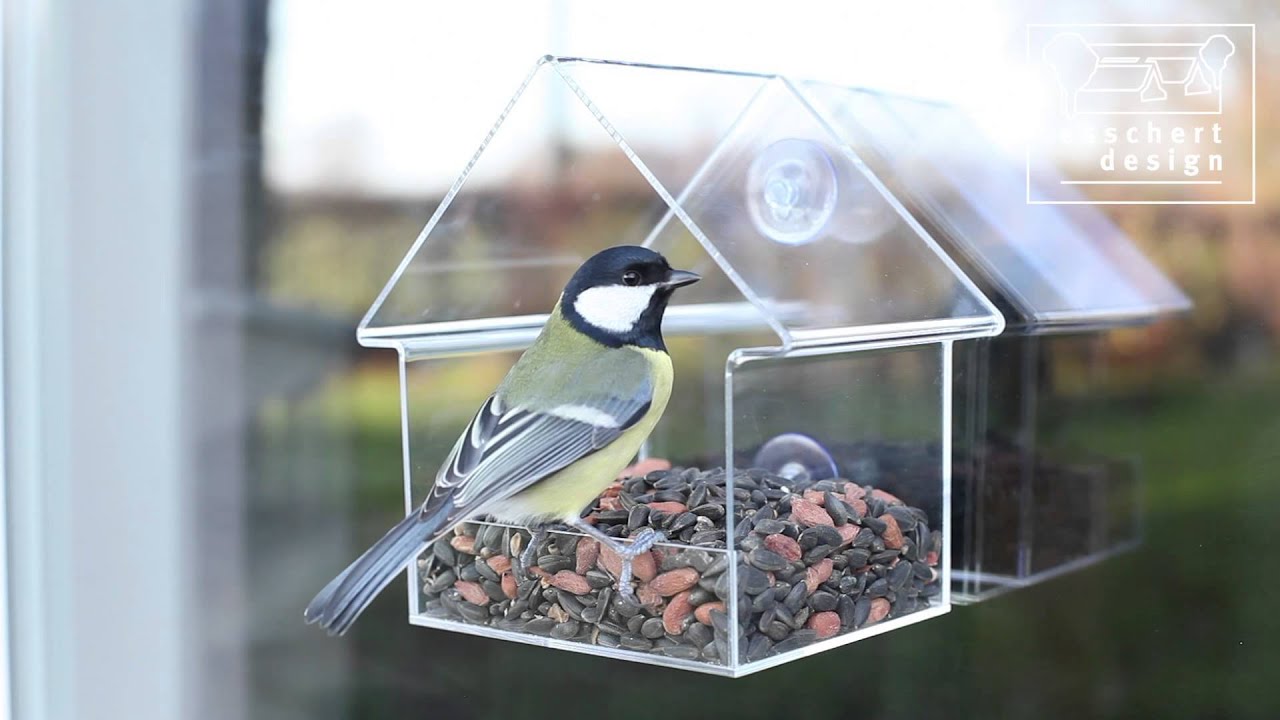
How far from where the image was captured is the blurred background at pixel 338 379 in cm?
153

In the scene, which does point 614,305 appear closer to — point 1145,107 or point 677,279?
point 677,279

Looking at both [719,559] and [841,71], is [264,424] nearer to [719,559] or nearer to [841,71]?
[841,71]

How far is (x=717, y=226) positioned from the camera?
906 millimetres

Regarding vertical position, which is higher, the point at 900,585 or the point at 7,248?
the point at 7,248

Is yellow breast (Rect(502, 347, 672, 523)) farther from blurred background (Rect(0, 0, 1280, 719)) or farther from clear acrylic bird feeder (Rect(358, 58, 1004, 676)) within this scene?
blurred background (Rect(0, 0, 1280, 719))

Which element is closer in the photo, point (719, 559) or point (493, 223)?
point (719, 559)

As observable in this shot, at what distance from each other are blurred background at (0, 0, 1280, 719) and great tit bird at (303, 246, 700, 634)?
44 centimetres

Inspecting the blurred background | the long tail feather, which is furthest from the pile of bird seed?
the blurred background

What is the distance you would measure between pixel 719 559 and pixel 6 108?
1.28 metres

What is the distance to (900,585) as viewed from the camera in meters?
0.93

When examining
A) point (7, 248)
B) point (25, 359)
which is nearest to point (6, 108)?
point (7, 248)

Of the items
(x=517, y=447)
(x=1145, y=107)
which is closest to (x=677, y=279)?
(x=517, y=447)

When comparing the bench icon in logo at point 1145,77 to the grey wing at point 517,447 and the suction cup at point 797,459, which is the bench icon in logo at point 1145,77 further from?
the grey wing at point 517,447

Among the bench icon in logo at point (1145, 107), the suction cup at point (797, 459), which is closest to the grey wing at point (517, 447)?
the suction cup at point (797, 459)
